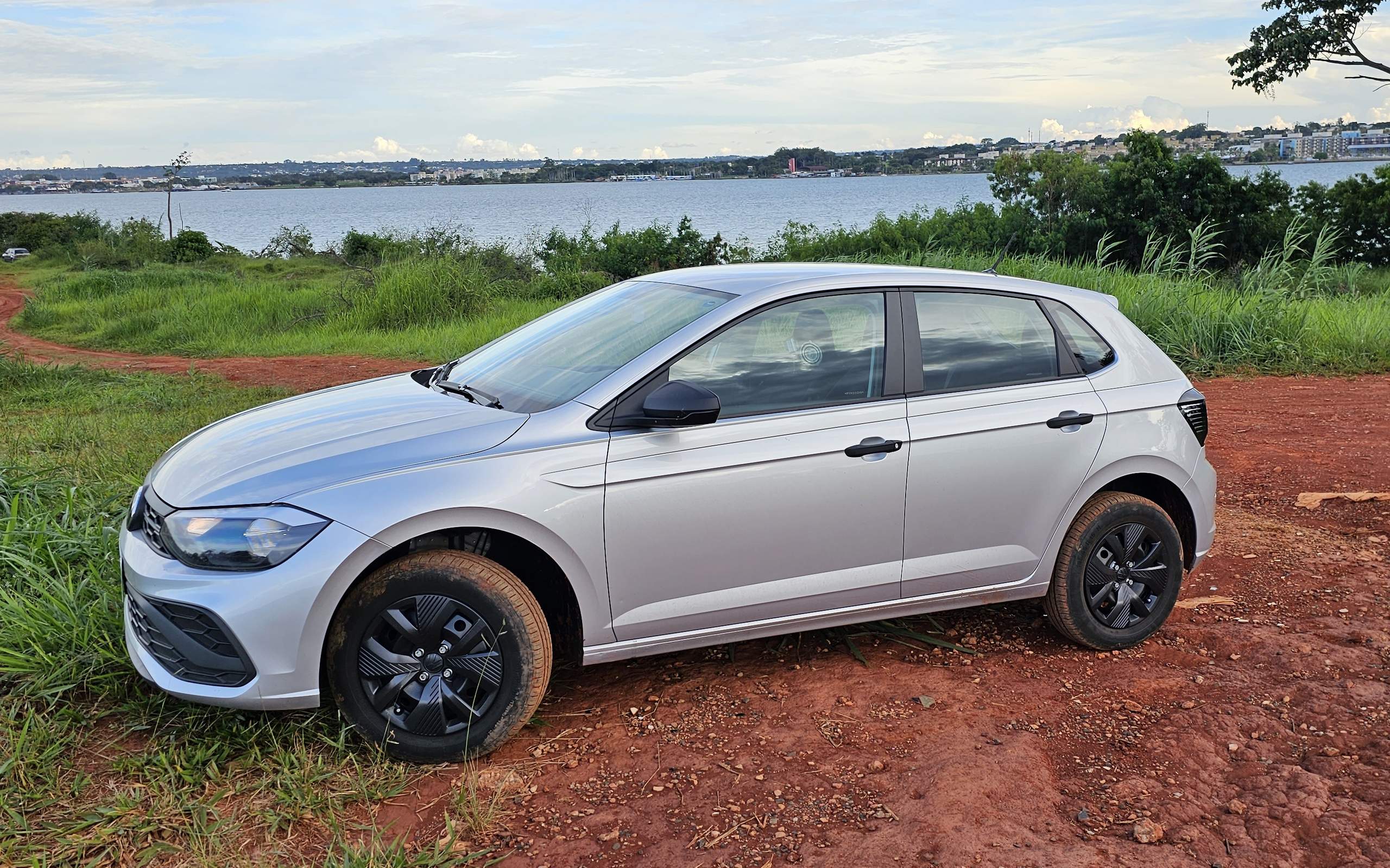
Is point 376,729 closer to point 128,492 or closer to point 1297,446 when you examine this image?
point 128,492

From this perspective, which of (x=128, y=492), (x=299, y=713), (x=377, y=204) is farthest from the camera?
(x=377, y=204)

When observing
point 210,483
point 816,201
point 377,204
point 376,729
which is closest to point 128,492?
point 210,483

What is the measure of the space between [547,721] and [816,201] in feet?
371

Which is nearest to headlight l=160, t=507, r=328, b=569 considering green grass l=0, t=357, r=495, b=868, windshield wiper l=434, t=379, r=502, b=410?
green grass l=0, t=357, r=495, b=868

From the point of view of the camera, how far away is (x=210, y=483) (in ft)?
12.3

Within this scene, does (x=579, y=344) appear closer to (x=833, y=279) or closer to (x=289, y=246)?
(x=833, y=279)

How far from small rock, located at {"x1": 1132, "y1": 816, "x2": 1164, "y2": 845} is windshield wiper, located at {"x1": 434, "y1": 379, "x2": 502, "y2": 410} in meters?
2.53

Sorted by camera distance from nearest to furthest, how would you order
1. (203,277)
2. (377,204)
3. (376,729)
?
1. (376,729)
2. (203,277)
3. (377,204)

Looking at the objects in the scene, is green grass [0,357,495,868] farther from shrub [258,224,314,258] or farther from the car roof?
shrub [258,224,314,258]

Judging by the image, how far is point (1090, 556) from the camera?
4715 mm

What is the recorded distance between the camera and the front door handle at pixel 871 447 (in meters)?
4.18

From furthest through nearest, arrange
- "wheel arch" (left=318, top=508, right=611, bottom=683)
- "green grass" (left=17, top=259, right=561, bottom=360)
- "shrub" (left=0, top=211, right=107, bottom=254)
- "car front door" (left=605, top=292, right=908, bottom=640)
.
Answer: "shrub" (left=0, top=211, right=107, bottom=254)
"green grass" (left=17, top=259, right=561, bottom=360)
"car front door" (left=605, top=292, right=908, bottom=640)
"wheel arch" (left=318, top=508, right=611, bottom=683)

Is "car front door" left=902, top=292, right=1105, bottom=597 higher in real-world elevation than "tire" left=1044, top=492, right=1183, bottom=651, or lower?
higher

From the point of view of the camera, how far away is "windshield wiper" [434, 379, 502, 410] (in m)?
4.26
